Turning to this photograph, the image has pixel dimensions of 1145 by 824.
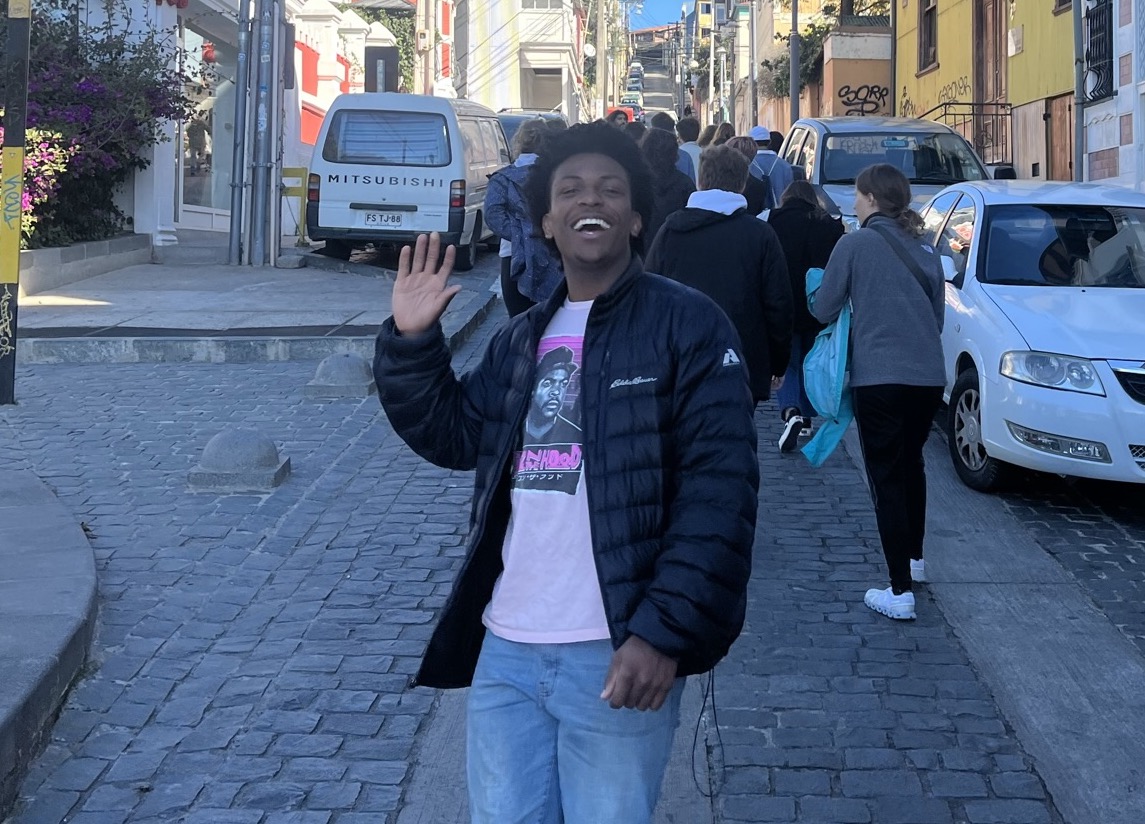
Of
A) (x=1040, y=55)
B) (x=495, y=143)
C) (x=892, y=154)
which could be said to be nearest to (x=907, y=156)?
(x=892, y=154)

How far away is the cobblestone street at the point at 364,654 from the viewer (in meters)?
4.07

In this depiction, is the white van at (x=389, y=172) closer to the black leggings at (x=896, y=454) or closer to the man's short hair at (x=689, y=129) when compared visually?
the man's short hair at (x=689, y=129)

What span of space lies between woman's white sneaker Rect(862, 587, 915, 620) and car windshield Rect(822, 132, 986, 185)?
942cm

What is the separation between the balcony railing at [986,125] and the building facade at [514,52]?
3472 cm

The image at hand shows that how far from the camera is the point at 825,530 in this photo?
271 inches

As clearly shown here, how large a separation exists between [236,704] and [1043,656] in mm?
2753

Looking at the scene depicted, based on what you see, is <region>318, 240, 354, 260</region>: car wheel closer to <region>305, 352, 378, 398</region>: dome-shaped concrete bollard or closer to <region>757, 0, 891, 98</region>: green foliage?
<region>305, 352, 378, 398</region>: dome-shaped concrete bollard

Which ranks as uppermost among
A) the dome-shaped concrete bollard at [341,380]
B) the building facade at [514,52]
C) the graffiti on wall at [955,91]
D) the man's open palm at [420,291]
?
the building facade at [514,52]

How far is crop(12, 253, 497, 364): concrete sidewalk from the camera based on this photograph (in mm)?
11281

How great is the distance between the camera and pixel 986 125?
2300cm

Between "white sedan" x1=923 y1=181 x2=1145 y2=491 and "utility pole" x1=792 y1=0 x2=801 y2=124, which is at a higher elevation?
"utility pole" x1=792 y1=0 x2=801 y2=124

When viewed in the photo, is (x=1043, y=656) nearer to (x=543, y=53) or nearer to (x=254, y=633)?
(x=254, y=633)

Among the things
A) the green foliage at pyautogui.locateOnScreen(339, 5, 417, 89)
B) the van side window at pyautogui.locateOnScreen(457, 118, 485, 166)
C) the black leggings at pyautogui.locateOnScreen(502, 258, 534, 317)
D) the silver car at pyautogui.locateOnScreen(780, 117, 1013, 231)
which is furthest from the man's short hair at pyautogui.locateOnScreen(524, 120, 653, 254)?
the green foliage at pyautogui.locateOnScreen(339, 5, 417, 89)

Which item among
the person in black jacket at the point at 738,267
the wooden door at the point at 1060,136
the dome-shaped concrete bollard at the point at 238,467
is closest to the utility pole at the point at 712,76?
the wooden door at the point at 1060,136
